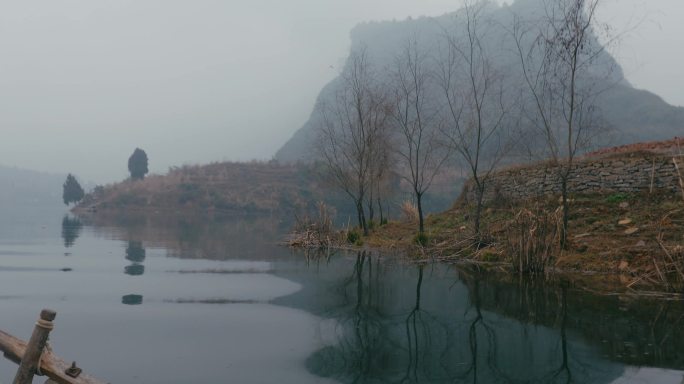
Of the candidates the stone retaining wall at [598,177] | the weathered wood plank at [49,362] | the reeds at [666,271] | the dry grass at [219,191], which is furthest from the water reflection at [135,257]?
the dry grass at [219,191]

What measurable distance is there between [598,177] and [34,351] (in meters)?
17.7

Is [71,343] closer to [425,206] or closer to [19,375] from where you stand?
[19,375]

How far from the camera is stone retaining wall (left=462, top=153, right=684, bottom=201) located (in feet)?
56.0

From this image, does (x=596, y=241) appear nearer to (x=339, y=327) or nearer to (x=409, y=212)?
(x=339, y=327)

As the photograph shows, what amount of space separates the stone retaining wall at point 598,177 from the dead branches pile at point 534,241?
566 centimetres

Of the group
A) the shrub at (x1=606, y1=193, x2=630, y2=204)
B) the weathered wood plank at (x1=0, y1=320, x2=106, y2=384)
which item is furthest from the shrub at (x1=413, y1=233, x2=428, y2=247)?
the weathered wood plank at (x1=0, y1=320, x2=106, y2=384)

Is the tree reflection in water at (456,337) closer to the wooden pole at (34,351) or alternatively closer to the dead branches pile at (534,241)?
the dead branches pile at (534,241)

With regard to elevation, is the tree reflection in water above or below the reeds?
below

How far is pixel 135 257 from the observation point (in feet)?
57.1

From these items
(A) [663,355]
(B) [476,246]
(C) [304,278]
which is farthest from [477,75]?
(A) [663,355]

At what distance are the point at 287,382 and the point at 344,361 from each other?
3.06ft

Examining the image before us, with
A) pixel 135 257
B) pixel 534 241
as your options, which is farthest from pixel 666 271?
pixel 135 257

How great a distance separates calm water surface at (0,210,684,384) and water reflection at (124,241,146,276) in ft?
0.45

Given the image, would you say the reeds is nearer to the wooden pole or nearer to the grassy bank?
the grassy bank
